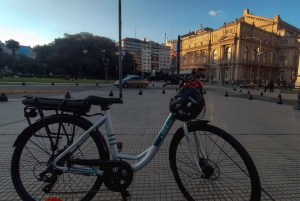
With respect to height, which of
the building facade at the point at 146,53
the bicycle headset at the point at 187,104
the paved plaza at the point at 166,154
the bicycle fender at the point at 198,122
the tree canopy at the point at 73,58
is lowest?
the paved plaza at the point at 166,154

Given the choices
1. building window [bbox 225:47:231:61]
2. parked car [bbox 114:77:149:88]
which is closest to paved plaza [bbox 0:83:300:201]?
parked car [bbox 114:77:149:88]

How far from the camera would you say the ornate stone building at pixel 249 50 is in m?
59.8

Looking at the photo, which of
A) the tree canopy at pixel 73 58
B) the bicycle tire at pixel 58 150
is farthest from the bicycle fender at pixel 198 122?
the tree canopy at pixel 73 58

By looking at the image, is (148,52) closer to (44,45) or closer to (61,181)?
(44,45)

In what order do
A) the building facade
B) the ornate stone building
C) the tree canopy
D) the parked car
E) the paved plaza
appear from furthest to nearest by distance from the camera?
the building facade < the tree canopy < the ornate stone building < the parked car < the paved plaza

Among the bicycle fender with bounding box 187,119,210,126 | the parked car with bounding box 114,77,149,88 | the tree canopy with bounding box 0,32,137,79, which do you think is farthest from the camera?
the tree canopy with bounding box 0,32,137,79

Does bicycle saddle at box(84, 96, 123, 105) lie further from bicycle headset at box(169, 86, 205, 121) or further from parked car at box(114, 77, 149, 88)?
parked car at box(114, 77, 149, 88)

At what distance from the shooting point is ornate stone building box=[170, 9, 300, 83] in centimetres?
5978

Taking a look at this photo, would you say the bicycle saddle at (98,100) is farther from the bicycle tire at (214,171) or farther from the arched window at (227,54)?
the arched window at (227,54)

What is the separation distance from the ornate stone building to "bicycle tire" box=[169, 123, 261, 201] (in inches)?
2416

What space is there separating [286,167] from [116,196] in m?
2.93

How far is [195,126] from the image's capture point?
2.04 meters

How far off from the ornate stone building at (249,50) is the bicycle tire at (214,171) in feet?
201

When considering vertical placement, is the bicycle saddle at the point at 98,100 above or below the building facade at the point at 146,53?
below
